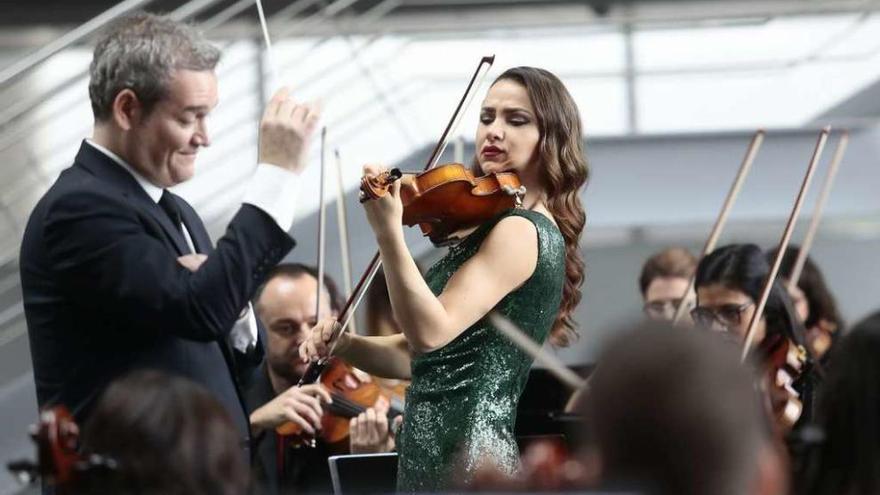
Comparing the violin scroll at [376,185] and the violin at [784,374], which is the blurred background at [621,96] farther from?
the violin scroll at [376,185]

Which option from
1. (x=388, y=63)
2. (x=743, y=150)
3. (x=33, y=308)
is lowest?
(x=743, y=150)

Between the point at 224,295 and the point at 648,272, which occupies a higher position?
the point at 224,295

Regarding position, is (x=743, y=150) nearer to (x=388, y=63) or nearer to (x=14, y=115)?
(x=388, y=63)

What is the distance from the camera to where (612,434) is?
1.55 meters

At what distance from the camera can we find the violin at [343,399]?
3.80 meters

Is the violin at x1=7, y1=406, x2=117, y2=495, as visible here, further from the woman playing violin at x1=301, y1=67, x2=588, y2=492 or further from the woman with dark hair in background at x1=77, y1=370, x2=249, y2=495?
the woman playing violin at x1=301, y1=67, x2=588, y2=492

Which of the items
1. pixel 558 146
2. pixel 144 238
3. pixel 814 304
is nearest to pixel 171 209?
pixel 144 238

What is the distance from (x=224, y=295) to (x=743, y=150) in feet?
11.5

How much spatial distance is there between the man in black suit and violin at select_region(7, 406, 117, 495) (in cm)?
64

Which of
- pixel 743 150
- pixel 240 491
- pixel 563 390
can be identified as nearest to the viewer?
pixel 240 491

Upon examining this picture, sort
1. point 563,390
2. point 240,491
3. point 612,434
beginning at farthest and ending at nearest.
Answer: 1. point 563,390
2. point 240,491
3. point 612,434

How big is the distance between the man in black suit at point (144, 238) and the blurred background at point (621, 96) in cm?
284

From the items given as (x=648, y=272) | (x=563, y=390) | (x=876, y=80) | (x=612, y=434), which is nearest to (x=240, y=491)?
(x=612, y=434)

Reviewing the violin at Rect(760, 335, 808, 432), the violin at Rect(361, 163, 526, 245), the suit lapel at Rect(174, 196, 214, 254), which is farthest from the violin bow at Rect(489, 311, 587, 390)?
the violin at Rect(760, 335, 808, 432)
